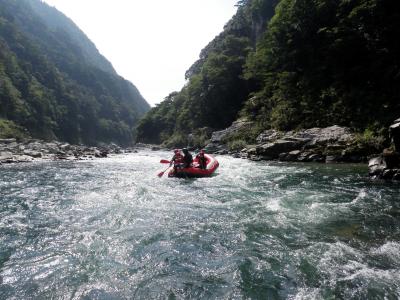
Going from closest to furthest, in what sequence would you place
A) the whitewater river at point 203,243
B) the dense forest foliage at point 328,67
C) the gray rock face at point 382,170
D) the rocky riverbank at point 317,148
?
the whitewater river at point 203,243 → the gray rock face at point 382,170 → the rocky riverbank at point 317,148 → the dense forest foliage at point 328,67

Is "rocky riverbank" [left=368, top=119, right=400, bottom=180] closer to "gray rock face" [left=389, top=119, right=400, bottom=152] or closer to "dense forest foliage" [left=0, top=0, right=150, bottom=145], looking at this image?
"gray rock face" [left=389, top=119, right=400, bottom=152]

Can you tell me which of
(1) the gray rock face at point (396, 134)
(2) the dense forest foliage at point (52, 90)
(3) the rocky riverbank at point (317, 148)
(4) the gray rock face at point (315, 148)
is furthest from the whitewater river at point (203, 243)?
(2) the dense forest foliage at point (52, 90)

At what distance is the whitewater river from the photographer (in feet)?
15.0

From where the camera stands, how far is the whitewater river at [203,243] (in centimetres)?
457

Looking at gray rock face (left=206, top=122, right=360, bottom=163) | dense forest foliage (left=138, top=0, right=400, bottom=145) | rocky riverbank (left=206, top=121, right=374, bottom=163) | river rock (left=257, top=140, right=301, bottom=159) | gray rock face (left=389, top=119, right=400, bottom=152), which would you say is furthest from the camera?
dense forest foliage (left=138, top=0, right=400, bottom=145)

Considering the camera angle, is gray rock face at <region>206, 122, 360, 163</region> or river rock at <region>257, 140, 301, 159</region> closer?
gray rock face at <region>206, 122, 360, 163</region>

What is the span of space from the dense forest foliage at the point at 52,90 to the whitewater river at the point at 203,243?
45.8 metres

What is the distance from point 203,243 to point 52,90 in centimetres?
10872

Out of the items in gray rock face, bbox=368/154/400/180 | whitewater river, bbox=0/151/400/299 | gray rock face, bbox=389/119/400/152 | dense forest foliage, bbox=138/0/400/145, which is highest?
dense forest foliage, bbox=138/0/400/145

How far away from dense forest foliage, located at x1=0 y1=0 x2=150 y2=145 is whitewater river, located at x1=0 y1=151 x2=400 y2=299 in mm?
45756

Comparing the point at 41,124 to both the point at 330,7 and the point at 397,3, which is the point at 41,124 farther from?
the point at 397,3

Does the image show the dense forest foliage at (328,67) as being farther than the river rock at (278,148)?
Yes

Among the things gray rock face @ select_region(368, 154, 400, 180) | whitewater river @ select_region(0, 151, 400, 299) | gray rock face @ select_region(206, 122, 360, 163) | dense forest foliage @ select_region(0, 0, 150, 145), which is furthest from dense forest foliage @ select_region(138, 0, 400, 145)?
dense forest foliage @ select_region(0, 0, 150, 145)

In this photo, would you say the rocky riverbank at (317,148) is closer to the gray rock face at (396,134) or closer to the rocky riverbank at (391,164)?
the rocky riverbank at (391,164)
